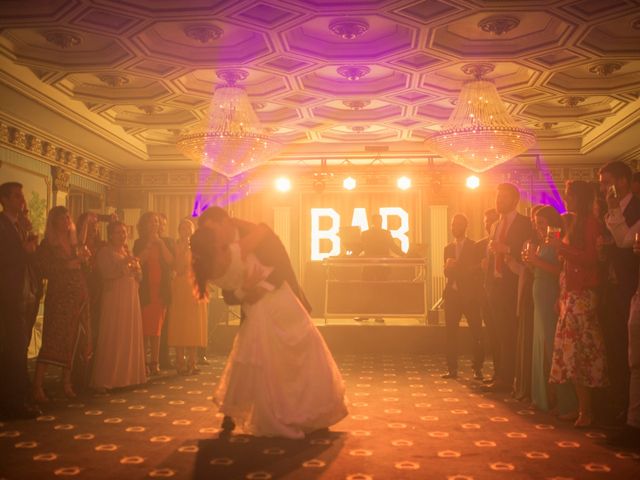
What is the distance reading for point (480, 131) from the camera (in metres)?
6.91

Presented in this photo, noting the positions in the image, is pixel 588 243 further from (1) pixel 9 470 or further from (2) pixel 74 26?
(2) pixel 74 26

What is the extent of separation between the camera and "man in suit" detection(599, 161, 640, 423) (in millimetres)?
3904

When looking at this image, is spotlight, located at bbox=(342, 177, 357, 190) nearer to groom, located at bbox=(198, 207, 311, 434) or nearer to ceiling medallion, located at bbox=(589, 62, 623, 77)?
ceiling medallion, located at bbox=(589, 62, 623, 77)

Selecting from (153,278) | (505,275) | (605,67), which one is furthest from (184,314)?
(605,67)

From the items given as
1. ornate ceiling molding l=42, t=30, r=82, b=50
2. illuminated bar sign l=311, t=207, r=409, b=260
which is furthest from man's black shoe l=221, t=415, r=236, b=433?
illuminated bar sign l=311, t=207, r=409, b=260

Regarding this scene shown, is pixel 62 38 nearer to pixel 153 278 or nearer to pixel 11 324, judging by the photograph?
pixel 153 278

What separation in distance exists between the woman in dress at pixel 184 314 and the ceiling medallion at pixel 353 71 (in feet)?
9.14

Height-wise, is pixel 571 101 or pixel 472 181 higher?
pixel 571 101

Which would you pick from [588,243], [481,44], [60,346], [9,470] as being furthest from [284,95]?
[9,470]

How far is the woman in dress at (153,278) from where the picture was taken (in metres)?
6.27

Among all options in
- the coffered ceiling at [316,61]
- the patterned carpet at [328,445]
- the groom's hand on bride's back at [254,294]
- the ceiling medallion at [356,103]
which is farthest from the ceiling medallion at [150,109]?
the groom's hand on bride's back at [254,294]

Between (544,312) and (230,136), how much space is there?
424 centimetres

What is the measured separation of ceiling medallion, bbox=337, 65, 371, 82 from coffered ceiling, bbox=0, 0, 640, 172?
0.02 meters

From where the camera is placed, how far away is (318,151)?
467 inches
